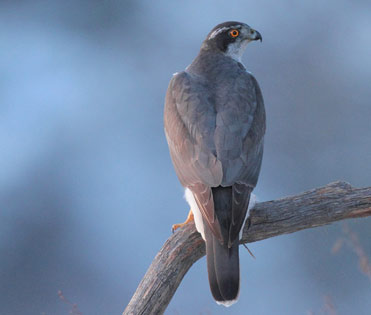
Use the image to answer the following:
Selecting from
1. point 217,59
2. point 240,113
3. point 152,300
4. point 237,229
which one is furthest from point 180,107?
point 152,300

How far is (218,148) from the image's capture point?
136 inches

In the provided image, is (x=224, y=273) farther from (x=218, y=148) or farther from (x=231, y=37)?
(x=231, y=37)

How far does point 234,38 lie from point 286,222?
145 cm

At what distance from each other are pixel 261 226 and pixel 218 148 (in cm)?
71

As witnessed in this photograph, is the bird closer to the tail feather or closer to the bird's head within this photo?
the tail feather

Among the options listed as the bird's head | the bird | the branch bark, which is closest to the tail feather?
the bird

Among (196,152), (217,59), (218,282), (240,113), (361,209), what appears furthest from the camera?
(217,59)

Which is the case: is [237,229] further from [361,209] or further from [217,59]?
[217,59]

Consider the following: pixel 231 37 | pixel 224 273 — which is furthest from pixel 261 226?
pixel 231 37

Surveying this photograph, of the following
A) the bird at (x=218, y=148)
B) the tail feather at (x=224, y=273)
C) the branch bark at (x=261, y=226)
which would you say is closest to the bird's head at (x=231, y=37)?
the bird at (x=218, y=148)

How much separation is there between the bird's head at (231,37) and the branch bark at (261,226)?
1234 mm

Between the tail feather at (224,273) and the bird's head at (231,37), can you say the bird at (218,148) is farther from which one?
the bird's head at (231,37)

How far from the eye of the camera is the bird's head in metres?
4.55

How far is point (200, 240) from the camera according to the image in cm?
370
